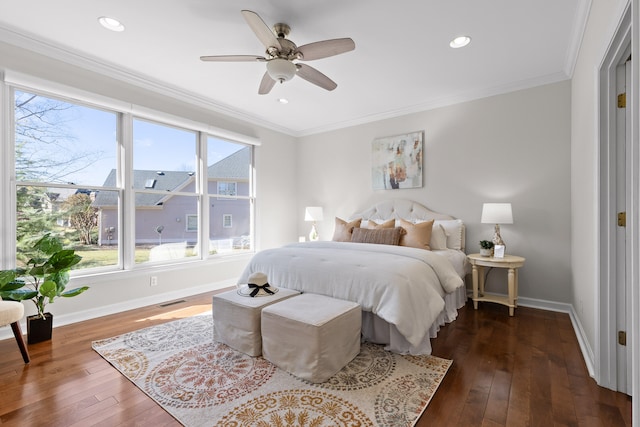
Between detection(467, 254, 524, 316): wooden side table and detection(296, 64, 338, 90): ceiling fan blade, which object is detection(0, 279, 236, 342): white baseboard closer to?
detection(296, 64, 338, 90): ceiling fan blade

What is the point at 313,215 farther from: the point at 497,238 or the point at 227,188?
the point at 497,238

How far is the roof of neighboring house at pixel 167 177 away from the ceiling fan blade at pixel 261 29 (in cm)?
239

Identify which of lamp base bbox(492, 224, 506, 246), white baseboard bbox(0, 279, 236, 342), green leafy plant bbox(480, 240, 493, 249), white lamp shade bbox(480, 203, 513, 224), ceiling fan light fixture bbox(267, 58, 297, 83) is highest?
ceiling fan light fixture bbox(267, 58, 297, 83)

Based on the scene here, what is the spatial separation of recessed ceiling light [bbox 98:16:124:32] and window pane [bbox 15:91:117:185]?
42.3 inches

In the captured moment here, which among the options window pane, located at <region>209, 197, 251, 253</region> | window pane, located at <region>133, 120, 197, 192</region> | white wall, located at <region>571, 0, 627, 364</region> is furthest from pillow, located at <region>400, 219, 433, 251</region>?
window pane, located at <region>133, 120, 197, 192</region>

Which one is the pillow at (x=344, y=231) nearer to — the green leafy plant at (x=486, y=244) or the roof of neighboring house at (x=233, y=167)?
the green leafy plant at (x=486, y=244)

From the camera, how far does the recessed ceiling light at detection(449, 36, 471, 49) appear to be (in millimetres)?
2697

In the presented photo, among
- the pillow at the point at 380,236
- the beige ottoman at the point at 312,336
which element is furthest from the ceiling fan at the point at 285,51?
the pillow at the point at 380,236

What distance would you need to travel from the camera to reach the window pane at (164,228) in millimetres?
3715

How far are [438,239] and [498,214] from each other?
0.72m

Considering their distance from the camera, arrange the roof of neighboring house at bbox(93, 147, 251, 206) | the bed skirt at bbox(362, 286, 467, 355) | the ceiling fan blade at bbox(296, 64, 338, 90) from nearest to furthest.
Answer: the bed skirt at bbox(362, 286, 467, 355) < the ceiling fan blade at bbox(296, 64, 338, 90) < the roof of neighboring house at bbox(93, 147, 251, 206)

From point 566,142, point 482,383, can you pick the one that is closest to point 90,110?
point 482,383

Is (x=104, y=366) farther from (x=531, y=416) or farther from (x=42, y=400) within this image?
(x=531, y=416)

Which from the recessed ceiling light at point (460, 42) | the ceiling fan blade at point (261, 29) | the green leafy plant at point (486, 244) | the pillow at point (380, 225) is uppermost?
the recessed ceiling light at point (460, 42)
